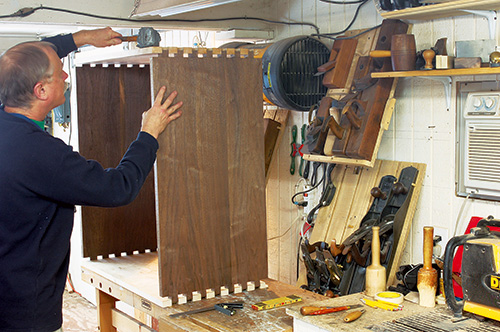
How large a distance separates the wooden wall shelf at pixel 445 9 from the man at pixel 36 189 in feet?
4.20

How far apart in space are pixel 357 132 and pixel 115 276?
136cm

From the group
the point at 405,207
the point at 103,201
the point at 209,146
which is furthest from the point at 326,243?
the point at 103,201

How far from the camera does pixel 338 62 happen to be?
129 inches

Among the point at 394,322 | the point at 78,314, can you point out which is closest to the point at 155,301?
the point at 394,322

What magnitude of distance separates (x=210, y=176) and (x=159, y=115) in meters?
0.36

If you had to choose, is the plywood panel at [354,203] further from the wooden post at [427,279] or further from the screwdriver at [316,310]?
the screwdriver at [316,310]

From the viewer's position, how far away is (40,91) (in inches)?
86.2

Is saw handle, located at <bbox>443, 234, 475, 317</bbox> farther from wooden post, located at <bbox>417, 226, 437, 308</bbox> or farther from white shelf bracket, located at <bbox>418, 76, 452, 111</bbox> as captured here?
white shelf bracket, located at <bbox>418, 76, 452, 111</bbox>

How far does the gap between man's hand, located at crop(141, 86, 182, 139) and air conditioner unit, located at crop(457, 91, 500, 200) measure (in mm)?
1233

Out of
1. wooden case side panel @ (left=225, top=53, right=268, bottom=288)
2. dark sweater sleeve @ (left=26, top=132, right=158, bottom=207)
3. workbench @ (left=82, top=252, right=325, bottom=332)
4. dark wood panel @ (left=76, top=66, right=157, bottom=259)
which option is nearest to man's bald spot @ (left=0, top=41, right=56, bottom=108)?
dark sweater sleeve @ (left=26, top=132, right=158, bottom=207)

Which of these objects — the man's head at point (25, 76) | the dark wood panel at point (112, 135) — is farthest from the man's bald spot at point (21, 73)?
the dark wood panel at point (112, 135)

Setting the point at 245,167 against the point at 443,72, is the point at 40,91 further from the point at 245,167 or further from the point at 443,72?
the point at 443,72

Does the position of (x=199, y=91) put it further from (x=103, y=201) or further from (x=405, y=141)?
(x=405, y=141)

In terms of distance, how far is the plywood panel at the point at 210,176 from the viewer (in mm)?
2602
